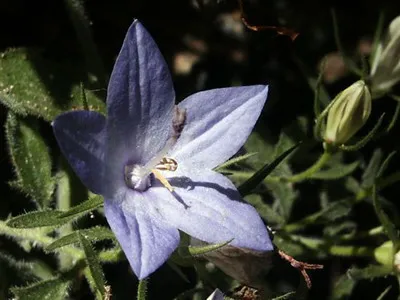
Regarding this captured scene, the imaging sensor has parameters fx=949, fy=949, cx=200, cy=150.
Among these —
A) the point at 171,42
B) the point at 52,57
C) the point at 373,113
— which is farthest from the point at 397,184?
the point at 52,57

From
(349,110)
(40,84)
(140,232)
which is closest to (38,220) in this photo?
(140,232)

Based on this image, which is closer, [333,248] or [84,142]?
[84,142]

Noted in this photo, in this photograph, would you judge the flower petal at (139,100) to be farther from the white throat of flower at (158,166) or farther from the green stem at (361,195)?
the green stem at (361,195)

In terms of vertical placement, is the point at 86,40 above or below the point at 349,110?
above

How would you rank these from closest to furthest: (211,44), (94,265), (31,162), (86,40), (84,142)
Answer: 1. (84,142)
2. (94,265)
3. (31,162)
4. (86,40)
5. (211,44)

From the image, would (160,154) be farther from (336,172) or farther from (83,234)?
(336,172)
